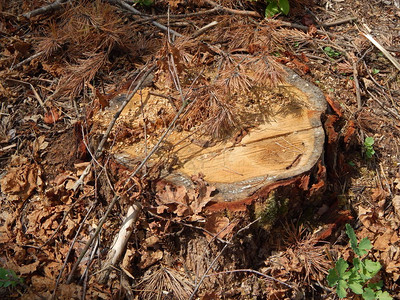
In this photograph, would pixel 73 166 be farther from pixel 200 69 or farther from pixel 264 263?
pixel 264 263

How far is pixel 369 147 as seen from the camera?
3.12 meters

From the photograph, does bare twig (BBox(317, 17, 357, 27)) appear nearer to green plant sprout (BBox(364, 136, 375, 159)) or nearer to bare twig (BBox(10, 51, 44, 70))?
green plant sprout (BBox(364, 136, 375, 159))

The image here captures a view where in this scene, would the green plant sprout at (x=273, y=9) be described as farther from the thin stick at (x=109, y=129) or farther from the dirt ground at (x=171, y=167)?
the thin stick at (x=109, y=129)

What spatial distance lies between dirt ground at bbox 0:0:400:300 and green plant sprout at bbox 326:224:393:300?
0.17 metres

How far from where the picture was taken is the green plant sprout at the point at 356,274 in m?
2.46

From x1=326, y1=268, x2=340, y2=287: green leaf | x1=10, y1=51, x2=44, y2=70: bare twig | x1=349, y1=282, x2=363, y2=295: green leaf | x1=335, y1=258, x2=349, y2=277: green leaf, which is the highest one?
x1=10, y1=51, x2=44, y2=70: bare twig

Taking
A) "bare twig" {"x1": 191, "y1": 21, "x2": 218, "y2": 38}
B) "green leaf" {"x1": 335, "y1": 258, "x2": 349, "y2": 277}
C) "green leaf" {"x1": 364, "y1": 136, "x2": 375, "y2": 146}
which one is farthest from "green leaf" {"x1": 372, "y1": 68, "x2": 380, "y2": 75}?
"green leaf" {"x1": 335, "y1": 258, "x2": 349, "y2": 277}

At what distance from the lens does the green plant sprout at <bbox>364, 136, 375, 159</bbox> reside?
122 inches

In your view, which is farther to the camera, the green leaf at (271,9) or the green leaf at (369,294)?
the green leaf at (271,9)

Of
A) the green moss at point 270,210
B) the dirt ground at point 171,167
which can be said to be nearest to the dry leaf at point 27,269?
the dirt ground at point 171,167

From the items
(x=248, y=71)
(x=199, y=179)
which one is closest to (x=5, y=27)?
(x=248, y=71)

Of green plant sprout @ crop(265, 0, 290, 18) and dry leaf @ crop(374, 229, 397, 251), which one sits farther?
green plant sprout @ crop(265, 0, 290, 18)

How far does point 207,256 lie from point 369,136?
5.53 ft

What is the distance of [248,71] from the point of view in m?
2.95
